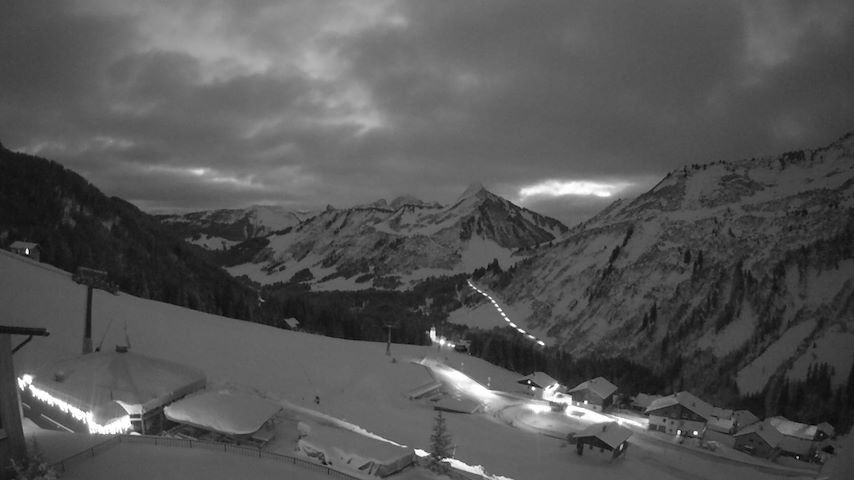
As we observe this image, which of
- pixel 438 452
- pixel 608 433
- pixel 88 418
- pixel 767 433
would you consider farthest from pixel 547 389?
pixel 88 418

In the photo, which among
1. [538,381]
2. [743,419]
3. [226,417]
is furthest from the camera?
[538,381]

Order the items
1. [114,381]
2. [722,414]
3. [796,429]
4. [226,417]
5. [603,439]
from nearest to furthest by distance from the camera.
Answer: [226,417], [114,381], [603,439], [796,429], [722,414]

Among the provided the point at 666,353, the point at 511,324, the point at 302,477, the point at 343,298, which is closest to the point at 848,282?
the point at 666,353

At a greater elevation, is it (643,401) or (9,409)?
(9,409)

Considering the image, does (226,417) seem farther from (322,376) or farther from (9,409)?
(322,376)

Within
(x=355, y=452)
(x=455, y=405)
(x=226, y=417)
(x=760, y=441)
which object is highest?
(x=226, y=417)

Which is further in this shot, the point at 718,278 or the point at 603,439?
the point at 718,278

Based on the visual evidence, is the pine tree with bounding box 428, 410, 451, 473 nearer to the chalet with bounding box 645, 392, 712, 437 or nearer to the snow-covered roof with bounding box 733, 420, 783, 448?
the chalet with bounding box 645, 392, 712, 437

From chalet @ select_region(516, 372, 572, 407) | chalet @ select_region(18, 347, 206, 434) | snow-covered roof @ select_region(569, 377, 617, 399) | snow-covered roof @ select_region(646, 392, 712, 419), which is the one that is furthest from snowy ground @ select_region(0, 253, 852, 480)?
snow-covered roof @ select_region(569, 377, 617, 399)
